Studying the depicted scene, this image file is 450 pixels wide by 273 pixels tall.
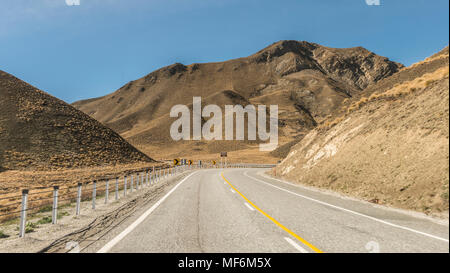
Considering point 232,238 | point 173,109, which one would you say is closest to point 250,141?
point 173,109

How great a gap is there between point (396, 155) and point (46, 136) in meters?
59.1

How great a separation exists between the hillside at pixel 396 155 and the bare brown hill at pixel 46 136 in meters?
42.3

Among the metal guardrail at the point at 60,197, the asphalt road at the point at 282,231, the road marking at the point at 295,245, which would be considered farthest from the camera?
the metal guardrail at the point at 60,197

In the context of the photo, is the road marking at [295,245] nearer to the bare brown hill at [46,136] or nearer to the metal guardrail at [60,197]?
the metal guardrail at [60,197]

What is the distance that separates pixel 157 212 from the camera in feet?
31.5

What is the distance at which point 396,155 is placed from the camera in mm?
13016

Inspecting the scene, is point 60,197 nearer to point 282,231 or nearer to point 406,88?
point 282,231

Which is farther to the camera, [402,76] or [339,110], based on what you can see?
[339,110]

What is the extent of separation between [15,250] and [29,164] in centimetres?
4827

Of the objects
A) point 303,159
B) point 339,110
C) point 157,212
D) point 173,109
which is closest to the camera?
point 157,212

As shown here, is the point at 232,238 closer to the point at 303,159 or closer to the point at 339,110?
the point at 303,159

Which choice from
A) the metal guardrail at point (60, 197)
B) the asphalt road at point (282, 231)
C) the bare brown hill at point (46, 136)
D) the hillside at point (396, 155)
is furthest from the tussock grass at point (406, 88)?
the bare brown hill at point (46, 136)

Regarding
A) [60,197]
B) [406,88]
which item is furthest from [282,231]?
[406,88]

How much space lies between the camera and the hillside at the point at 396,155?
984 centimetres
